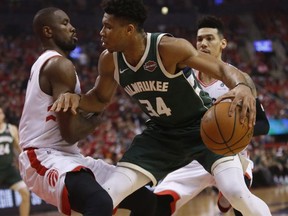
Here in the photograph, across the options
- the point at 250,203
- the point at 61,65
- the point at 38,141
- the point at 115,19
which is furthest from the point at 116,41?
the point at 250,203

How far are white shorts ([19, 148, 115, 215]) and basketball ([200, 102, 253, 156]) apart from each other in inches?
33.4

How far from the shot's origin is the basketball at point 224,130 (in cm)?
340

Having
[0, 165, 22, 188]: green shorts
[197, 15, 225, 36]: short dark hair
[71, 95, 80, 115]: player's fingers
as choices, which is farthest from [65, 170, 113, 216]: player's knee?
[0, 165, 22, 188]: green shorts

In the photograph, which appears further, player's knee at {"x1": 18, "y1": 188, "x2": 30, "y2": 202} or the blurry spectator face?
player's knee at {"x1": 18, "y1": 188, "x2": 30, "y2": 202}

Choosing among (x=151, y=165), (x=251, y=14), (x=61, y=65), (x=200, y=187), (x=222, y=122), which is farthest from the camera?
(x=251, y=14)

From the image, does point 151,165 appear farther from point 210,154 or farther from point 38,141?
point 38,141

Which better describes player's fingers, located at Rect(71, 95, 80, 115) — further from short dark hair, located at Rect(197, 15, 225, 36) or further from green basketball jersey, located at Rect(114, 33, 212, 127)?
short dark hair, located at Rect(197, 15, 225, 36)

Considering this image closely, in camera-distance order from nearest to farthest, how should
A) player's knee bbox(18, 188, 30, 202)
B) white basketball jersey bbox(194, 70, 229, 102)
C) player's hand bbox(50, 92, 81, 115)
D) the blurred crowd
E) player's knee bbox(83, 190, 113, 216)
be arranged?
player's knee bbox(83, 190, 113, 216) → player's hand bbox(50, 92, 81, 115) → white basketball jersey bbox(194, 70, 229, 102) → player's knee bbox(18, 188, 30, 202) → the blurred crowd

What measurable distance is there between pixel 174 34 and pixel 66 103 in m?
17.7

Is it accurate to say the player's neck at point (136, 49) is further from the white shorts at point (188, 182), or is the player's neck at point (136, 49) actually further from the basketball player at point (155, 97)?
the white shorts at point (188, 182)

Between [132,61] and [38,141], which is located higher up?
[132,61]

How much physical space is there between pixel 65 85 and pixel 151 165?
0.85 metres

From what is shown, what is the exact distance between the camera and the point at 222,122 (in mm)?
3438

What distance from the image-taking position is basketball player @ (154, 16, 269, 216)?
4.56 m
